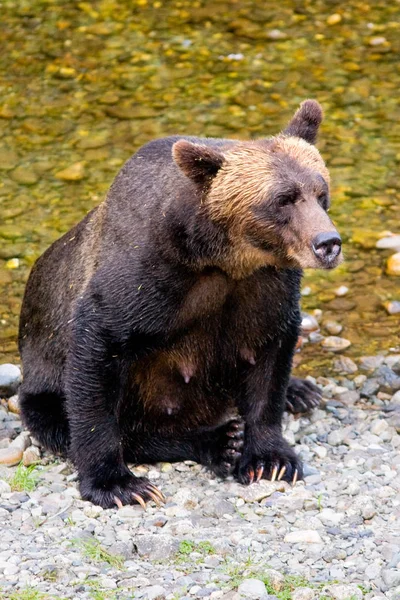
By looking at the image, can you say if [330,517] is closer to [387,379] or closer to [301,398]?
[301,398]

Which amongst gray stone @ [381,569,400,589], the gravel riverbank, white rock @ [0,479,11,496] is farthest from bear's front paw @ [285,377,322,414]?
gray stone @ [381,569,400,589]

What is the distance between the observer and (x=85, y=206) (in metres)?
12.6

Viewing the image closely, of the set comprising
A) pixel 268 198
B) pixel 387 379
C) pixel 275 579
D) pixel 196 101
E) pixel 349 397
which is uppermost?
pixel 268 198

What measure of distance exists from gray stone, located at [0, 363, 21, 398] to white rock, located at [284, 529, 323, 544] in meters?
3.14

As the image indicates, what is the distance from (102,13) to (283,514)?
1002 cm

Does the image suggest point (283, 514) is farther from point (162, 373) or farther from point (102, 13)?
point (102, 13)

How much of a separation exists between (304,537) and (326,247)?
5.15ft

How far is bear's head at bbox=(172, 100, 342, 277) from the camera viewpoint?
278 inches

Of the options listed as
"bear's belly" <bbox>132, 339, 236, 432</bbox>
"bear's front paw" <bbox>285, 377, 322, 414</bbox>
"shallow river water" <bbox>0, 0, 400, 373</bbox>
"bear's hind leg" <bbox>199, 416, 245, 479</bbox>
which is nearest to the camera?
"bear's belly" <bbox>132, 339, 236, 432</bbox>

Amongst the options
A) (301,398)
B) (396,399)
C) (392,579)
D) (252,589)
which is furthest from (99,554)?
(396,399)

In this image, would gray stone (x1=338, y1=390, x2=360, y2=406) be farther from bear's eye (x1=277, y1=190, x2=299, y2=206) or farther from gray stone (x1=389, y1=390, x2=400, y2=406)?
bear's eye (x1=277, y1=190, x2=299, y2=206)

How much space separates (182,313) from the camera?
7809mm

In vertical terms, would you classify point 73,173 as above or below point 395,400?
below

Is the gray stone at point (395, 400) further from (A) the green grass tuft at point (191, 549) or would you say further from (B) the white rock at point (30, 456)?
(A) the green grass tuft at point (191, 549)
